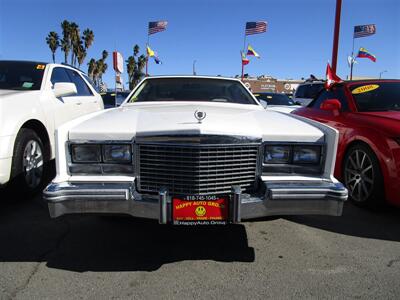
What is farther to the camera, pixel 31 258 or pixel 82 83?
pixel 82 83

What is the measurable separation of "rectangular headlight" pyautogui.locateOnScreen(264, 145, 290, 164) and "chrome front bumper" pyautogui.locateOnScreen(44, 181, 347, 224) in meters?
0.20

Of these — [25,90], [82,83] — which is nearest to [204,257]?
[25,90]

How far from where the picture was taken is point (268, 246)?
10.9 feet

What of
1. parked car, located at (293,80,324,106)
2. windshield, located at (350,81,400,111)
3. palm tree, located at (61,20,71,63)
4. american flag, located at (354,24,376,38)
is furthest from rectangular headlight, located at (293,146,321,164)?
palm tree, located at (61,20,71,63)

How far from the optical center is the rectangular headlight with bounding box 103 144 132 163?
2867 mm

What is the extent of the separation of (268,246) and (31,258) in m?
2.00

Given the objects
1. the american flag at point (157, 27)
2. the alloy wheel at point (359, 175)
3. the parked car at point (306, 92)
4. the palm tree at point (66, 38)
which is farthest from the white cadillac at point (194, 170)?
the palm tree at point (66, 38)

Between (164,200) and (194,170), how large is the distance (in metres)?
0.31

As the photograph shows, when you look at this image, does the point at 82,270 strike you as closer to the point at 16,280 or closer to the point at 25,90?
the point at 16,280

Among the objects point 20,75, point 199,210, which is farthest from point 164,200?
point 20,75

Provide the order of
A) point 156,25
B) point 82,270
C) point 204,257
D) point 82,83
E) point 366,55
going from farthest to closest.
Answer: point 156,25 → point 366,55 → point 82,83 → point 204,257 → point 82,270

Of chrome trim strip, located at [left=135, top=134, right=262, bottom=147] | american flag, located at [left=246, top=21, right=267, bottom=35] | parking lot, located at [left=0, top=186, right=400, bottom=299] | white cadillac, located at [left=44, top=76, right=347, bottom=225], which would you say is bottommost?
parking lot, located at [left=0, top=186, right=400, bottom=299]

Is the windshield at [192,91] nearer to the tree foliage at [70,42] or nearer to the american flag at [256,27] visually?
the american flag at [256,27]

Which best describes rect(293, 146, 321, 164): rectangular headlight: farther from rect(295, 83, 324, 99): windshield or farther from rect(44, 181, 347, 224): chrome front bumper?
rect(295, 83, 324, 99): windshield
